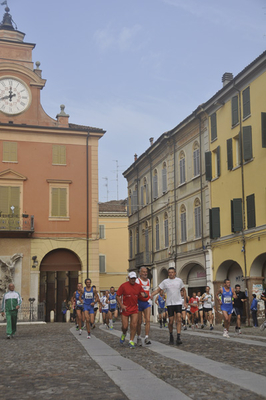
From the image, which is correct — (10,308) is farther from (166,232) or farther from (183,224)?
(166,232)

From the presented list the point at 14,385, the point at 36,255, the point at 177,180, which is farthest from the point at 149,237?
the point at 14,385

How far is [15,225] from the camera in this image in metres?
36.9

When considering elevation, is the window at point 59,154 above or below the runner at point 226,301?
above

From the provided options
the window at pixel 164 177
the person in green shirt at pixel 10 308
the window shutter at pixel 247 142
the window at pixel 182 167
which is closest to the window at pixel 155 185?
the window at pixel 164 177

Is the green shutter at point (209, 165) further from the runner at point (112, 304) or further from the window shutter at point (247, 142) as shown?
the runner at point (112, 304)

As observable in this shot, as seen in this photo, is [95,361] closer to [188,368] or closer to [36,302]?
[188,368]

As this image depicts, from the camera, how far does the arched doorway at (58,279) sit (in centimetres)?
3834

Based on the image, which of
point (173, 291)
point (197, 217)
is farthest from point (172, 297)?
point (197, 217)

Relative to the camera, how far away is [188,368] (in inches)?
376

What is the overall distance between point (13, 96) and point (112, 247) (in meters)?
29.4

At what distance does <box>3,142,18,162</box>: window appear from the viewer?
125 feet

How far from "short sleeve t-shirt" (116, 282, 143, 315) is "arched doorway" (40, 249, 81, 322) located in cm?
2444

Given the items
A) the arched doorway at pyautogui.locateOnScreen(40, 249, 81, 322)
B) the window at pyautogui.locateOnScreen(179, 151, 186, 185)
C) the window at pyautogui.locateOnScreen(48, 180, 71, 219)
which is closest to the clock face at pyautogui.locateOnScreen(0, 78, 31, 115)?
the window at pyautogui.locateOnScreen(48, 180, 71, 219)

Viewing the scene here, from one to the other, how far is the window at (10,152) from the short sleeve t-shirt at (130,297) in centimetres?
2532
